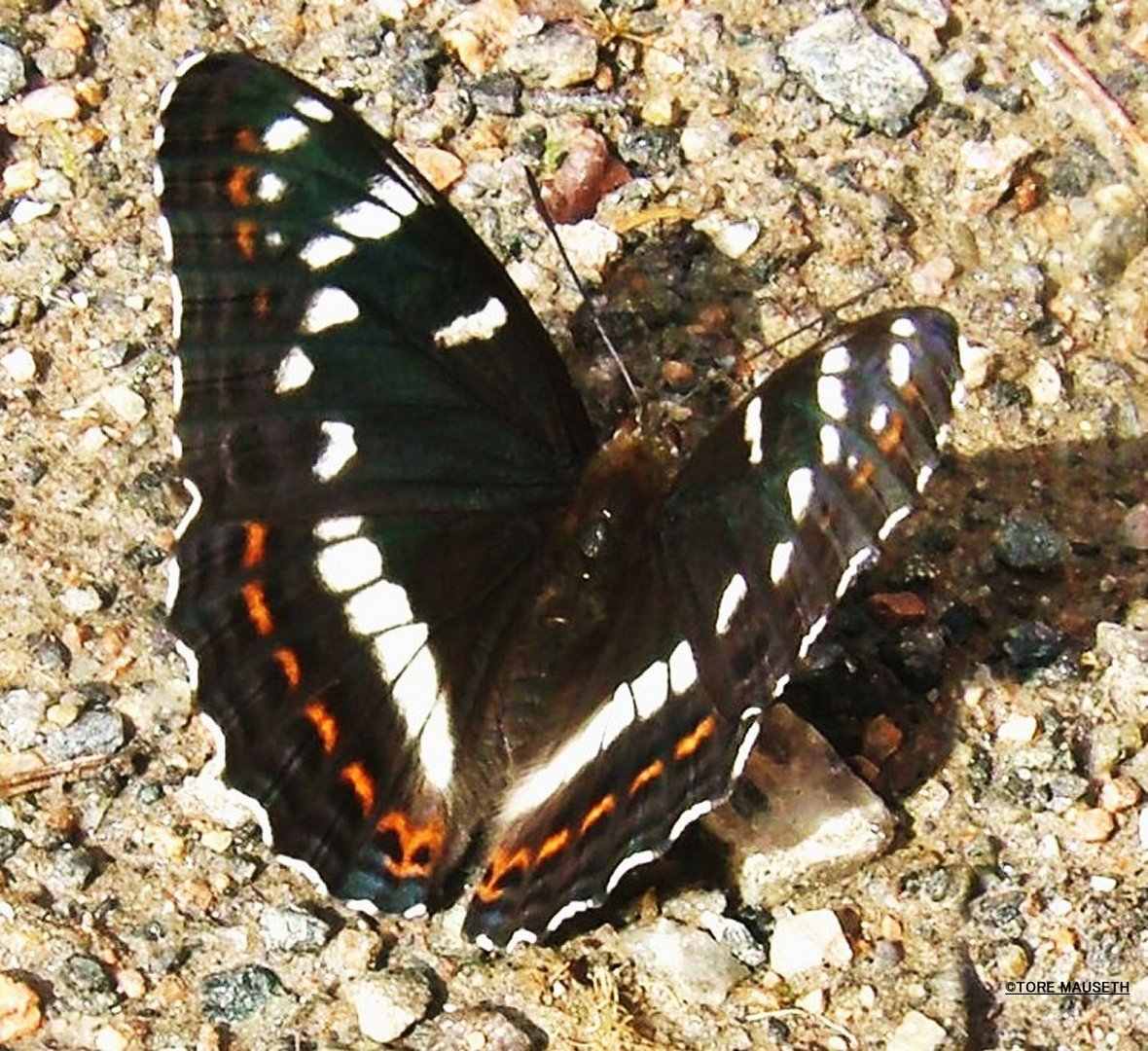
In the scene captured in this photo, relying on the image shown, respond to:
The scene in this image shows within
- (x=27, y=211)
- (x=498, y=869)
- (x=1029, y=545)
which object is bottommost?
(x=1029, y=545)

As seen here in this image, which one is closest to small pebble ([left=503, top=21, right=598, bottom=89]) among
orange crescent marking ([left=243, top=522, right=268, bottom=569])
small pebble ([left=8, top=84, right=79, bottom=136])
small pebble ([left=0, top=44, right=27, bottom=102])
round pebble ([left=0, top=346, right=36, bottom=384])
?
small pebble ([left=8, top=84, right=79, bottom=136])

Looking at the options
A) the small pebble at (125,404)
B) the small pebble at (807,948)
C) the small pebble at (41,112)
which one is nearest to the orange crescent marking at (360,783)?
the small pebble at (807,948)

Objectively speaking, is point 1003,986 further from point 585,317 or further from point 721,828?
point 585,317

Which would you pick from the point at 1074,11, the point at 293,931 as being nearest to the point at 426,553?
the point at 293,931

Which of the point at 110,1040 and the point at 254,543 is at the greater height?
the point at 254,543

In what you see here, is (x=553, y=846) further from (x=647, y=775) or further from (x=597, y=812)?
(x=647, y=775)

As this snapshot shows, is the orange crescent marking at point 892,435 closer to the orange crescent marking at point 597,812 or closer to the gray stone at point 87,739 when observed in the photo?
the orange crescent marking at point 597,812

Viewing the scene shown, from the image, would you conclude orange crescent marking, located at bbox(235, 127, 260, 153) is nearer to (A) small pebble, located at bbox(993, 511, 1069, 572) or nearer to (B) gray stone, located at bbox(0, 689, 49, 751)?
(B) gray stone, located at bbox(0, 689, 49, 751)
